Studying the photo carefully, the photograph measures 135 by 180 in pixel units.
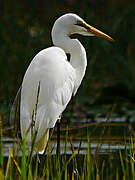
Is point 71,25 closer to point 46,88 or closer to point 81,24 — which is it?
point 81,24

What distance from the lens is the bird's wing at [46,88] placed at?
364cm

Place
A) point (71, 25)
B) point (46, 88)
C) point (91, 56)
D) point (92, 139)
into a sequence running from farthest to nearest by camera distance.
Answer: point (91, 56)
point (92, 139)
point (71, 25)
point (46, 88)

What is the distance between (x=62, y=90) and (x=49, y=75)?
15 centimetres

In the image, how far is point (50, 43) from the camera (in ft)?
21.7

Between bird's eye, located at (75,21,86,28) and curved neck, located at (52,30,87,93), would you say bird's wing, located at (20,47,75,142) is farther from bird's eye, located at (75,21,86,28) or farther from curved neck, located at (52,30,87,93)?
bird's eye, located at (75,21,86,28)

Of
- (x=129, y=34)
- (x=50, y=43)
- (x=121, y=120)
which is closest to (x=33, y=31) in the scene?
(x=50, y=43)

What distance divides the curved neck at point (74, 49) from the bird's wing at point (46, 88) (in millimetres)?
188

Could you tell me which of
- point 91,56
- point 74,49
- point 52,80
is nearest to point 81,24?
point 74,49

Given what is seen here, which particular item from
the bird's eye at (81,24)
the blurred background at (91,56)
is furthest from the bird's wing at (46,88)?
the blurred background at (91,56)

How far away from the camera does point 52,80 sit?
3807 mm

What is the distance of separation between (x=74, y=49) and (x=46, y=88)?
590 millimetres

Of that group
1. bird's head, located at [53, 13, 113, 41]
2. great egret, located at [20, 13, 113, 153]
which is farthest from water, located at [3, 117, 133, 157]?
bird's head, located at [53, 13, 113, 41]

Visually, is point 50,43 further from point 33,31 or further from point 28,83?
point 28,83

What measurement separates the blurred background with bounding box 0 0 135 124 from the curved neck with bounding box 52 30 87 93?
1.89 meters
